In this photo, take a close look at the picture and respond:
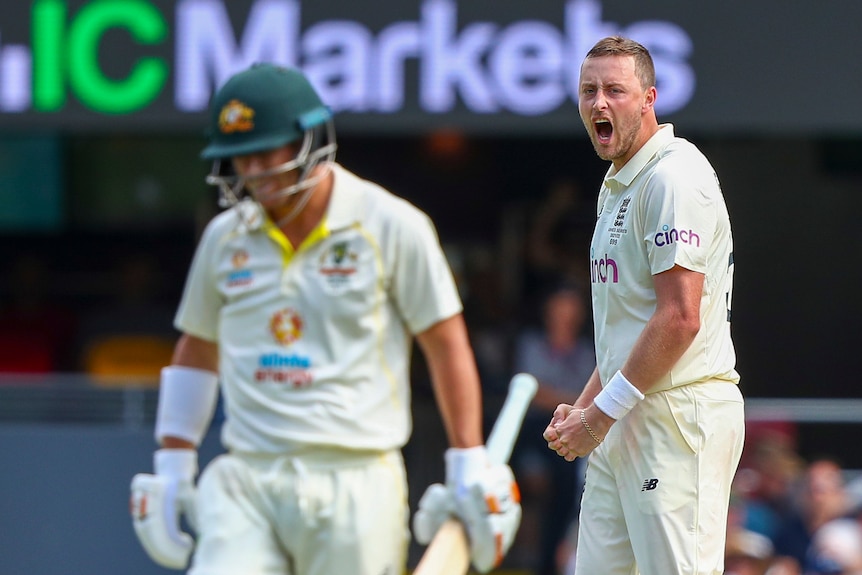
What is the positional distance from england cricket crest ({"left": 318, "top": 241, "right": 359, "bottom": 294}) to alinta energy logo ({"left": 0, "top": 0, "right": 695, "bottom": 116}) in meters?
Answer: 2.21

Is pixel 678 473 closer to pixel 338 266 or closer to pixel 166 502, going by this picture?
pixel 338 266

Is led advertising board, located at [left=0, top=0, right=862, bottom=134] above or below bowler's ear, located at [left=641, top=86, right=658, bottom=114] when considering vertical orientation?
below

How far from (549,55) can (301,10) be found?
3.54 feet

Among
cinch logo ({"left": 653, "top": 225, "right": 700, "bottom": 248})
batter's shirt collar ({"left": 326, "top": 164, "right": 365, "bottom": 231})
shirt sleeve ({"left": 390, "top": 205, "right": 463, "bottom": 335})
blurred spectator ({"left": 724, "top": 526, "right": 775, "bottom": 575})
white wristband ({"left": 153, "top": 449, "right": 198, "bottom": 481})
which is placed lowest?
blurred spectator ({"left": 724, "top": 526, "right": 775, "bottom": 575})

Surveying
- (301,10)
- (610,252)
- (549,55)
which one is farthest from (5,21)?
(610,252)

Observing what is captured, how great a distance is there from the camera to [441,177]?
8.70m

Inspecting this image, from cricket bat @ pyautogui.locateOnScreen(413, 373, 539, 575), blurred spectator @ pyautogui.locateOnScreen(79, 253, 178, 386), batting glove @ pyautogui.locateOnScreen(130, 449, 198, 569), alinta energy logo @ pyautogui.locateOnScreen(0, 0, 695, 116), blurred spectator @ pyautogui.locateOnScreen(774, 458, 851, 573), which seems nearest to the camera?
cricket bat @ pyautogui.locateOnScreen(413, 373, 539, 575)

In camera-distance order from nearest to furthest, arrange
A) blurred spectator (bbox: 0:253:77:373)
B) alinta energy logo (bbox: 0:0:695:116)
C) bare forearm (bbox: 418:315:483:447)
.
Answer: bare forearm (bbox: 418:315:483:447) → alinta energy logo (bbox: 0:0:695:116) → blurred spectator (bbox: 0:253:77:373)

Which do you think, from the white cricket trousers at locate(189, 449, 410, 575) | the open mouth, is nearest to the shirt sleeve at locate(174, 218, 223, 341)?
the white cricket trousers at locate(189, 449, 410, 575)

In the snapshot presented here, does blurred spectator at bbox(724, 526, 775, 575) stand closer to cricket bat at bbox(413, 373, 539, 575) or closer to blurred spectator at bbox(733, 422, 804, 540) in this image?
blurred spectator at bbox(733, 422, 804, 540)

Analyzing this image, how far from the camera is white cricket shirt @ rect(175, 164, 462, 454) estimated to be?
3.90 metres

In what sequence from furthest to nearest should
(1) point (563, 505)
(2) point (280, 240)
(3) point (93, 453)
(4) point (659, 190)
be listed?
(1) point (563, 505) → (3) point (93, 453) → (2) point (280, 240) → (4) point (659, 190)

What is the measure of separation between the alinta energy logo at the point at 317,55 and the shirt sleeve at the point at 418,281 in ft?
7.11

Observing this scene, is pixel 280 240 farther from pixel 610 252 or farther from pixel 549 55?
pixel 549 55
